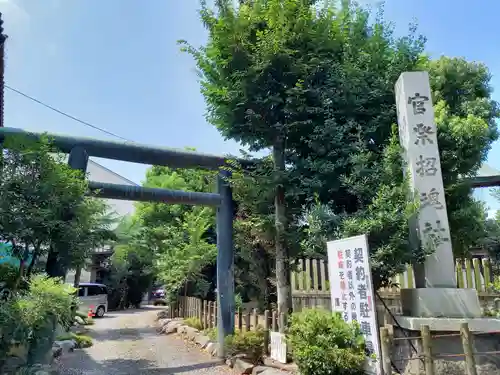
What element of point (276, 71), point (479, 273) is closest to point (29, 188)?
point (276, 71)

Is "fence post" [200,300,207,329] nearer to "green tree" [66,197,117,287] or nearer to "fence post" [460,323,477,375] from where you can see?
"green tree" [66,197,117,287]

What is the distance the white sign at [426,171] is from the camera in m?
6.33

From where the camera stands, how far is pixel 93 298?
21.5m

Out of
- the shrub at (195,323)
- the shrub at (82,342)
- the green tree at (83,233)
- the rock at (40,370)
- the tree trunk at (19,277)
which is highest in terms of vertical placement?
the green tree at (83,233)

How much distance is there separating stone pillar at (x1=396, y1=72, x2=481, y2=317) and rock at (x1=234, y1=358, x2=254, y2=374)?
11.3 ft

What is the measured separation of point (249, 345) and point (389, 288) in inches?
137

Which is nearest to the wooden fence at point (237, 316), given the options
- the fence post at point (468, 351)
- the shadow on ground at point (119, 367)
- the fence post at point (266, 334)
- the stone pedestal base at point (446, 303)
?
the fence post at point (266, 334)

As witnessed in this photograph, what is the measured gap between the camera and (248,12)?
8680 millimetres

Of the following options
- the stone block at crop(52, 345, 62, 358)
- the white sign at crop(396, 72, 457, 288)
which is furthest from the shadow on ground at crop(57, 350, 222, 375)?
the white sign at crop(396, 72, 457, 288)

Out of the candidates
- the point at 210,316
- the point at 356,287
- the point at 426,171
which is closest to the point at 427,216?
the point at 426,171

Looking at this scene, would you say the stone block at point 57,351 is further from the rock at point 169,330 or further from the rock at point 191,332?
the rock at point 169,330

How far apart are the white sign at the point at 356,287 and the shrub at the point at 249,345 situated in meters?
2.86

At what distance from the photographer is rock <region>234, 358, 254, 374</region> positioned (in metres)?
7.80

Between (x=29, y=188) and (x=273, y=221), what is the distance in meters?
4.99
